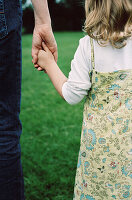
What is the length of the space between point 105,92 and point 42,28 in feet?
1.93

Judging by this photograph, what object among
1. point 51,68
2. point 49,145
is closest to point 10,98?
point 51,68

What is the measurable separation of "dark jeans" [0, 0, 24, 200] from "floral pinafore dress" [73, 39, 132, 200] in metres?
0.39

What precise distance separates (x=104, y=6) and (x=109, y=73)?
0.32 metres

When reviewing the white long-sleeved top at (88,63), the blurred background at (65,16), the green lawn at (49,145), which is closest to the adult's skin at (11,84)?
the white long-sleeved top at (88,63)

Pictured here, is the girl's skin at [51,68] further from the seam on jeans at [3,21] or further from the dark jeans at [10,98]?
the seam on jeans at [3,21]

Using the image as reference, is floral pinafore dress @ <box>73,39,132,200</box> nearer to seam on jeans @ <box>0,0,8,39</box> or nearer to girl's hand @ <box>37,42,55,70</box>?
girl's hand @ <box>37,42,55,70</box>

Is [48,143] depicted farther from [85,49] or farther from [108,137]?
[85,49]

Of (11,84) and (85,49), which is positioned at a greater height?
(85,49)

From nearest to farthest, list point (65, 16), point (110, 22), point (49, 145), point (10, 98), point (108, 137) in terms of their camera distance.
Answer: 1. point (110, 22)
2. point (108, 137)
3. point (10, 98)
4. point (49, 145)
5. point (65, 16)

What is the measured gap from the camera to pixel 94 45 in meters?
1.26

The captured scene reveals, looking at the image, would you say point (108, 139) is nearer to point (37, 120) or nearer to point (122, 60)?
point (122, 60)

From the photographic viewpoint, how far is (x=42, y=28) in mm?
1568

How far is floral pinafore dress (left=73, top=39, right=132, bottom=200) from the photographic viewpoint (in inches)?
50.4

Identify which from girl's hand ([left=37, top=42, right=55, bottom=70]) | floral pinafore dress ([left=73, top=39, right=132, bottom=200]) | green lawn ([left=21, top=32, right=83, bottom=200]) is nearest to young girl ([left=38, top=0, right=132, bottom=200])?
floral pinafore dress ([left=73, top=39, right=132, bottom=200])
